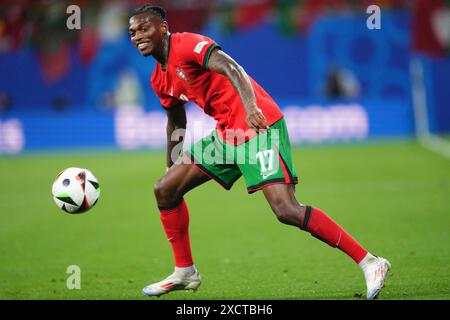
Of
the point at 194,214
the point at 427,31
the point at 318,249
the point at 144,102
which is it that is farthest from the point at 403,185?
the point at 144,102

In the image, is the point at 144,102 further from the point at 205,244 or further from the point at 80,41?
the point at 205,244

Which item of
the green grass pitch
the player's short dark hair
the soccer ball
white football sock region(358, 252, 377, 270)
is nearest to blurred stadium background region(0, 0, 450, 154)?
the green grass pitch

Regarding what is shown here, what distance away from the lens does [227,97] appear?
6.24 m

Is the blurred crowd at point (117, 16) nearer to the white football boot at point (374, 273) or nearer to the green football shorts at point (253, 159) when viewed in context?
the green football shorts at point (253, 159)

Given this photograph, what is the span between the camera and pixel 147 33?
6227 mm

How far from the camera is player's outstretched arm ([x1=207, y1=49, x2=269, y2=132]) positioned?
227 inches

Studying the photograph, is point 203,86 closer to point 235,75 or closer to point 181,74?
point 181,74

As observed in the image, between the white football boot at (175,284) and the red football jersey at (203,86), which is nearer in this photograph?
the red football jersey at (203,86)

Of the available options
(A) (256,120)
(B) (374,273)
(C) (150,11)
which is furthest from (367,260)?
(C) (150,11)

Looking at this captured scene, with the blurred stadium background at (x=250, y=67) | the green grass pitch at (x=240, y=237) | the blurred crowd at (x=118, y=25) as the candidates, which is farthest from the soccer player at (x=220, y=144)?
the blurred crowd at (x=118, y=25)

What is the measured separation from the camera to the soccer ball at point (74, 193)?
22.1 feet

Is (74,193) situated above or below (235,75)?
below

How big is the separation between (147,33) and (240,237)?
3844mm
